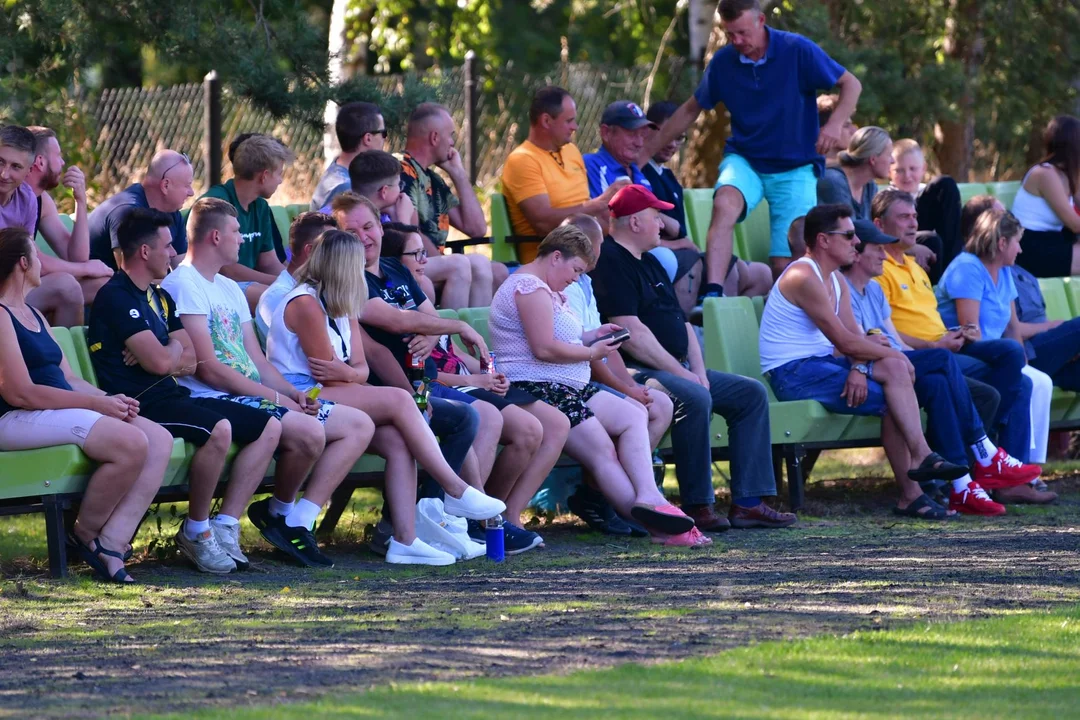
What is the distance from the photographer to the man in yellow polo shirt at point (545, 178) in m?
9.67

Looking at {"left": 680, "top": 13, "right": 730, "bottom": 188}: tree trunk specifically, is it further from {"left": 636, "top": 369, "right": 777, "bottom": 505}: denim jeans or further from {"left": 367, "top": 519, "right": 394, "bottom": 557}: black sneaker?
{"left": 367, "top": 519, "right": 394, "bottom": 557}: black sneaker

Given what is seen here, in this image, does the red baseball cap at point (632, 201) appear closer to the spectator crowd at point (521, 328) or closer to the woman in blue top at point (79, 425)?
the spectator crowd at point (521, 328)

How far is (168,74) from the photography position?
2450 cm

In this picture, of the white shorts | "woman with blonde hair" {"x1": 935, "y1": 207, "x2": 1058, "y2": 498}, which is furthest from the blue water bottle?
"woman with blonde hair" {"x1": 935, "y1": 207, "x2": 1058, "y2": 498}

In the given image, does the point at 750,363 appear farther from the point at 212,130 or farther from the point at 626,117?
the point at 212,130

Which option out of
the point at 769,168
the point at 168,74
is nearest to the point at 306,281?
the point at 769,168

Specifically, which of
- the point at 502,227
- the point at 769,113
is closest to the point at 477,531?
the point at 502,227

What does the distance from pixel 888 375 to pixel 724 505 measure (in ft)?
4.12

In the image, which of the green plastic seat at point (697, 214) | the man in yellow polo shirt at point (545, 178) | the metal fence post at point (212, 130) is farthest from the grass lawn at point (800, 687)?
the metal fence post at point (212, 130)

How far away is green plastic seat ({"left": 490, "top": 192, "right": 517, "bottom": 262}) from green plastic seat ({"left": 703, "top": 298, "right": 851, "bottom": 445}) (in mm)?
1366

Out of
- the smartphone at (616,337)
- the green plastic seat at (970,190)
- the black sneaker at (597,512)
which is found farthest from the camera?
the green plastic seat at (970,190)

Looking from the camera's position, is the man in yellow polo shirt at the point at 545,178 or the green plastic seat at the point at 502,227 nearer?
the man in yellow polo shirt at the point at 545,178

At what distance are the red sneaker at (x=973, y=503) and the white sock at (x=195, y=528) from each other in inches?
162

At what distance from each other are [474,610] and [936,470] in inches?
142
